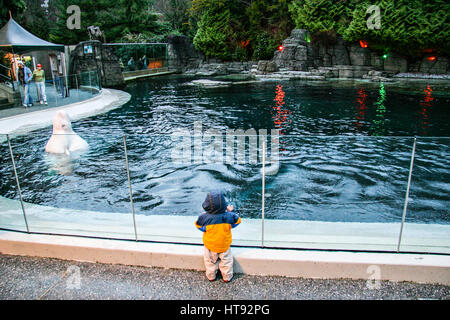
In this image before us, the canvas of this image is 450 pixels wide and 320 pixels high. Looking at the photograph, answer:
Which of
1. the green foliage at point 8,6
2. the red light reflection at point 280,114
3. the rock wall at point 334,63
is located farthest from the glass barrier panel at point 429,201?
the rock wall at point 334,63

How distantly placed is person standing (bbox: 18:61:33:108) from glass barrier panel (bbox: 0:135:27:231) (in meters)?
9.90

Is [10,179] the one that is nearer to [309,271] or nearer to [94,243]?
[94,243]

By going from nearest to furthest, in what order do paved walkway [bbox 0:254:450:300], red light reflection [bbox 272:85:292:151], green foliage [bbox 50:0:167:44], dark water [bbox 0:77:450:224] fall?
paved walkway [bbox 0:254:450:300], dark water [bbox 0:77:450:224], red light reflection [bbox 272:85:292:151], green foliage [bbox 50:0:167:44]

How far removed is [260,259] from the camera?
3.40m

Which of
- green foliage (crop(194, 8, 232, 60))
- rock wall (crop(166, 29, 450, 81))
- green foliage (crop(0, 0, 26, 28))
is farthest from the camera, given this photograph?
green foliage (crop(194, 8, 232, 60))

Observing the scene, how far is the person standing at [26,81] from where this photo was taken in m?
13.7

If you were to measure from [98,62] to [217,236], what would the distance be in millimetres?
23327

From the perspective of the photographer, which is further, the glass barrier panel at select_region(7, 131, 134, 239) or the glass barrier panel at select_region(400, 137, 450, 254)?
the glass barrier panel at select_region(7, 131, 134, 239)

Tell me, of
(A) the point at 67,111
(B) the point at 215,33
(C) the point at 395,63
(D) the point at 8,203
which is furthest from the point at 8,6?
(C) the point at 395,63

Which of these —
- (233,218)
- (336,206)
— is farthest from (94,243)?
(336,206)

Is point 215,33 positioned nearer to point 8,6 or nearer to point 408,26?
point 408,26

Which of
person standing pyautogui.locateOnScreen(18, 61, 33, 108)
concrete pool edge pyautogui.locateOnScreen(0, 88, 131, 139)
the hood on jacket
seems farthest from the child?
person standing pyautogui.locateOnScreen(18, 61, 33, 108)

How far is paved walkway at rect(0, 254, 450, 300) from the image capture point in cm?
311

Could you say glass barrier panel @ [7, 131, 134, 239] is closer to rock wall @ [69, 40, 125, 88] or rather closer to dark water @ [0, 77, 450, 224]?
dark water @ [0, 77, 450, 224]
